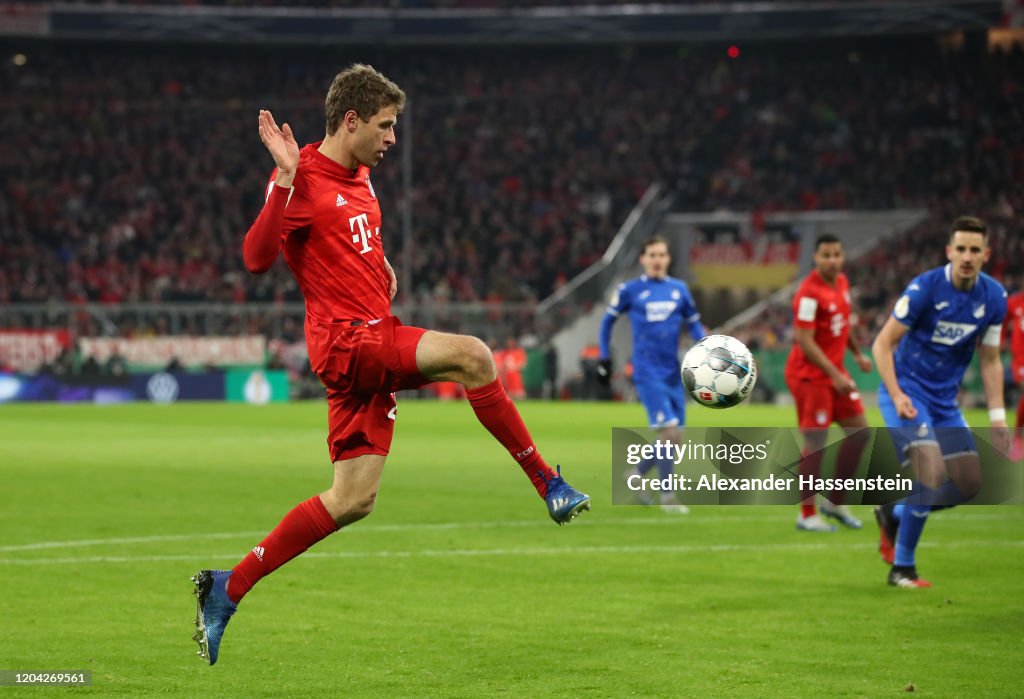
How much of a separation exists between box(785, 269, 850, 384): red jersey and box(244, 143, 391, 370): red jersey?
6414 mm

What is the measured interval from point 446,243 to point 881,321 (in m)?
14.3

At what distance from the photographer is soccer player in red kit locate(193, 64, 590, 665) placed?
239 inches

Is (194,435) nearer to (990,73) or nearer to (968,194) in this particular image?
(968,194)

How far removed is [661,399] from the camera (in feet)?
45.1

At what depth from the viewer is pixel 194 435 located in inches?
914

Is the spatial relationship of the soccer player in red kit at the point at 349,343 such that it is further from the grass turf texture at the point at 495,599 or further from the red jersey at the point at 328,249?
the grass turf texture at the point at 495,599

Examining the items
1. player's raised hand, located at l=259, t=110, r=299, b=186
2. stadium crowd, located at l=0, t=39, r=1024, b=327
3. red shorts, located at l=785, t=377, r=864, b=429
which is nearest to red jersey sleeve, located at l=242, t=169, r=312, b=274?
player's raised hand, located at l=259, t=110, r=299, b=186

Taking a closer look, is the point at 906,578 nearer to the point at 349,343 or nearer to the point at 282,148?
the point at 349,343

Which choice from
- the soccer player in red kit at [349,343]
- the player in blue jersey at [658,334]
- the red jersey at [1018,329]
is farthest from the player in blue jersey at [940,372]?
the red jersey at [1018,329]

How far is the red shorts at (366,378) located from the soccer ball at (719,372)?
1880 mm

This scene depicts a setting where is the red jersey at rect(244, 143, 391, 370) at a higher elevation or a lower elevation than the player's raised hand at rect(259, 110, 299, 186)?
lower

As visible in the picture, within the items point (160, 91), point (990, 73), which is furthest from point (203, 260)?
point (990, 73)

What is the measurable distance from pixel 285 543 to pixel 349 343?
910 mm

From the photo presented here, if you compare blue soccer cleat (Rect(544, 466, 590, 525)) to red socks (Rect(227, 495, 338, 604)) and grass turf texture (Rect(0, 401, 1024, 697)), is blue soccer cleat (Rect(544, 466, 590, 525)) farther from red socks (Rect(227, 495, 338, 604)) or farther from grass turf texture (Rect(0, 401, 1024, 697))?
red socks (Rect(227, 495, 338, 604))
